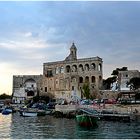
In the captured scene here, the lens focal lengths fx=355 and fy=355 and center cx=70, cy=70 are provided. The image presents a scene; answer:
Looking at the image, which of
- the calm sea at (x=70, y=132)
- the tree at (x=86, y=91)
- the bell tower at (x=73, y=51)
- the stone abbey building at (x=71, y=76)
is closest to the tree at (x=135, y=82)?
the stone abbey building at (x=71, y=76)

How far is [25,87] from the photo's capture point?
303 feet

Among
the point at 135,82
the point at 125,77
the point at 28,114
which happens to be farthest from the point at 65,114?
the point at 125,77

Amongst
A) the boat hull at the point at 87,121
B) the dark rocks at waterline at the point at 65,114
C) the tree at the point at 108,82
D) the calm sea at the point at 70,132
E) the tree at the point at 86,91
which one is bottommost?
the calm sea at the point at 70,132

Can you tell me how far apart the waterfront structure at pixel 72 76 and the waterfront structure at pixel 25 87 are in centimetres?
540

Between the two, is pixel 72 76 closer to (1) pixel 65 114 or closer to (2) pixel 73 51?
(2) pixel 73 51

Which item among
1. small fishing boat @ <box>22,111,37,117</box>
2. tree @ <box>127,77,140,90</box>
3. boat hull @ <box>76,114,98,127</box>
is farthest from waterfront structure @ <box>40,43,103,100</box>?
boat hull @ <box>76,114,98,127</box>

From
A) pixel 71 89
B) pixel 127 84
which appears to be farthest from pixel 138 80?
pixel 71 89

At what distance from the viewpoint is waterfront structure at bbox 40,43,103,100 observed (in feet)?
262

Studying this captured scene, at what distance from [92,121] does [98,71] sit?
41654 millimetres

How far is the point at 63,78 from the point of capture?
83.2 m

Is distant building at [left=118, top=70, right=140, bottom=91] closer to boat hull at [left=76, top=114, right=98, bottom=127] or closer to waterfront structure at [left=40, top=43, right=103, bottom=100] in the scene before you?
waterfront structure at [left=40, top=43, right=103, bottom=100]

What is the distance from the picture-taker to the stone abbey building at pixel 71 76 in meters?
80.1

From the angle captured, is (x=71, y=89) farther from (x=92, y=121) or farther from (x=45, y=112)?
(x=92, y=121)

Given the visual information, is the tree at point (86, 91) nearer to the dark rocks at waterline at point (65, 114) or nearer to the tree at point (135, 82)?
the tree at point (135, 82)
